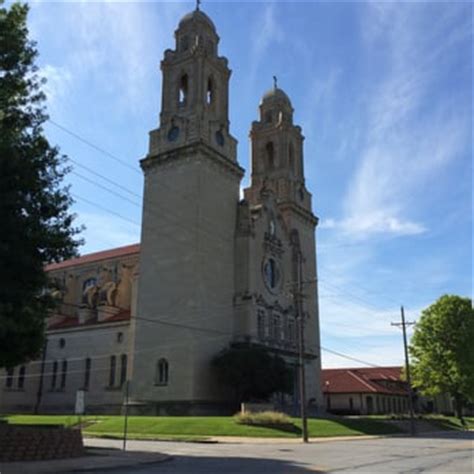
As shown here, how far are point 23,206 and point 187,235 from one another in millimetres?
29612

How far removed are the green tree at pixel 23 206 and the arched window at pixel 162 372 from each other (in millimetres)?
25205

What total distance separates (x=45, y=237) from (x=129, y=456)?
850 cm

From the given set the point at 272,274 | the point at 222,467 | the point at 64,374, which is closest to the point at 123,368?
the point at 64,374

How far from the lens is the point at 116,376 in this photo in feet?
164

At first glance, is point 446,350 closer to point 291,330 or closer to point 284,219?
point 291,330

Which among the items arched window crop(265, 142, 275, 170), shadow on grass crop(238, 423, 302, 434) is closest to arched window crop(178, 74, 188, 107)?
arched window crop(265, 142, 275, 170)

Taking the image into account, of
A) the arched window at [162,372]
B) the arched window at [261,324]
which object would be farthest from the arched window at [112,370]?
the arched window at [261,324]

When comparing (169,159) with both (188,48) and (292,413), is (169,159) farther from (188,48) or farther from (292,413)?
(292,413)

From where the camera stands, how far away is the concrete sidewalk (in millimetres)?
15977

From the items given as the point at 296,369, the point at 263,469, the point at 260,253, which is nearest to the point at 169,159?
the point at 260,253

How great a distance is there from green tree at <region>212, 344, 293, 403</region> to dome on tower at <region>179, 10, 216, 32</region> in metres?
33.4

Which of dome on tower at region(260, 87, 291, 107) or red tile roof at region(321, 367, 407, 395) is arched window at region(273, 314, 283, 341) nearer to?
red tile roof at region(321, 367, 407, 395)

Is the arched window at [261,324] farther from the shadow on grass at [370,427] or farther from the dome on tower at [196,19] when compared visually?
the dome on tower at [196,19]

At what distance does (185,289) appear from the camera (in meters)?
46.8
